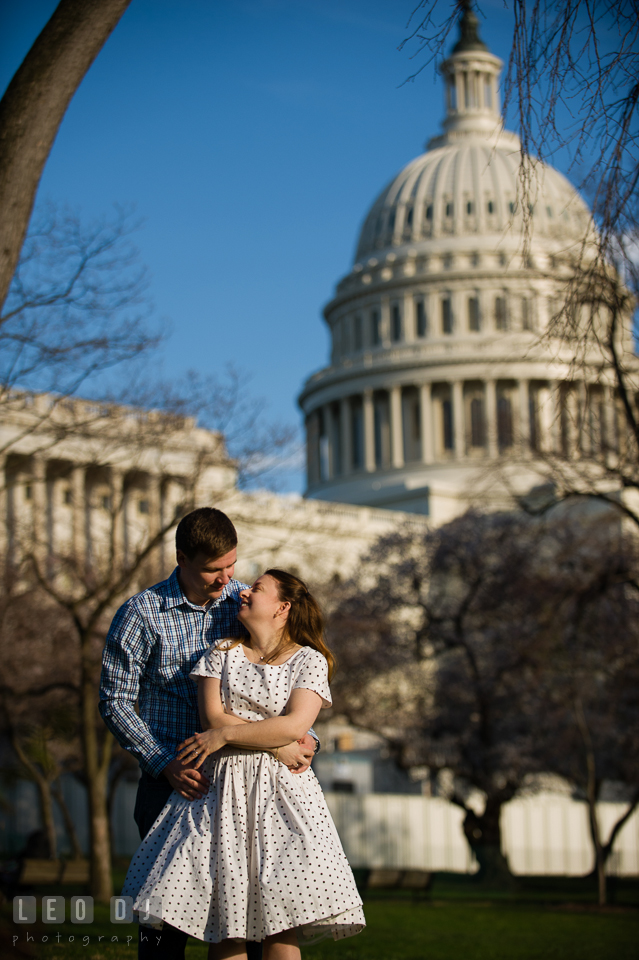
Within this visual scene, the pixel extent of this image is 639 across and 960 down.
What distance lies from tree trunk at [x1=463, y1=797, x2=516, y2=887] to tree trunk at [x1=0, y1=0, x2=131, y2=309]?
19526 millimetres

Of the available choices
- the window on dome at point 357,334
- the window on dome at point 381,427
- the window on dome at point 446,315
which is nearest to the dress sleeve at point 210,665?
the window on dome at point 381,427

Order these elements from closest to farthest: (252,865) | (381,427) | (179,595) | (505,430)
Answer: (252,865) → (179,595) → (505,430) → (381,427)

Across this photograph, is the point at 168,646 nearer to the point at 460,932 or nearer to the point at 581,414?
the point at 581,414

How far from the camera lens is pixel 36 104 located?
Answer: 5.27 meters

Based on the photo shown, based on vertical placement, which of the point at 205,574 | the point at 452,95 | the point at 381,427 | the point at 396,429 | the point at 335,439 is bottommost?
the point at 205,574

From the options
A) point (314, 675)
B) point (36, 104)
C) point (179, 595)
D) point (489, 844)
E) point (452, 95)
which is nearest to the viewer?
point (314, 675)

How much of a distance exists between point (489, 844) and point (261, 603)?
21.2 meters

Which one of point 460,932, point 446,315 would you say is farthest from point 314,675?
point 446,315

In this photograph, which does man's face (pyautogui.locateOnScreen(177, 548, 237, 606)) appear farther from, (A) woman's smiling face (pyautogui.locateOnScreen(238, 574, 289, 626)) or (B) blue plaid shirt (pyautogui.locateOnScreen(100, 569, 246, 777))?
(A) woman's smiling face (pyautogui.locateOnScreen(238, 574, 289, 626))

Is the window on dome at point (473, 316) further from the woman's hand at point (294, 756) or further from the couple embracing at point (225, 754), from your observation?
the woman's hand at point (294, 756)

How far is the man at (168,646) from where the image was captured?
5305 mm

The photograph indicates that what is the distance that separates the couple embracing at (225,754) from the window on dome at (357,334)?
79.8 meters

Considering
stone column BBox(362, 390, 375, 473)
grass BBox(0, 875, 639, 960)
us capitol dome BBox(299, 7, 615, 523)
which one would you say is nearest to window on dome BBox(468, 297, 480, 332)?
us capitol dome BBox(299, 7, 615, 523)

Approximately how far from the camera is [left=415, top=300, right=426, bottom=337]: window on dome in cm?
8169
